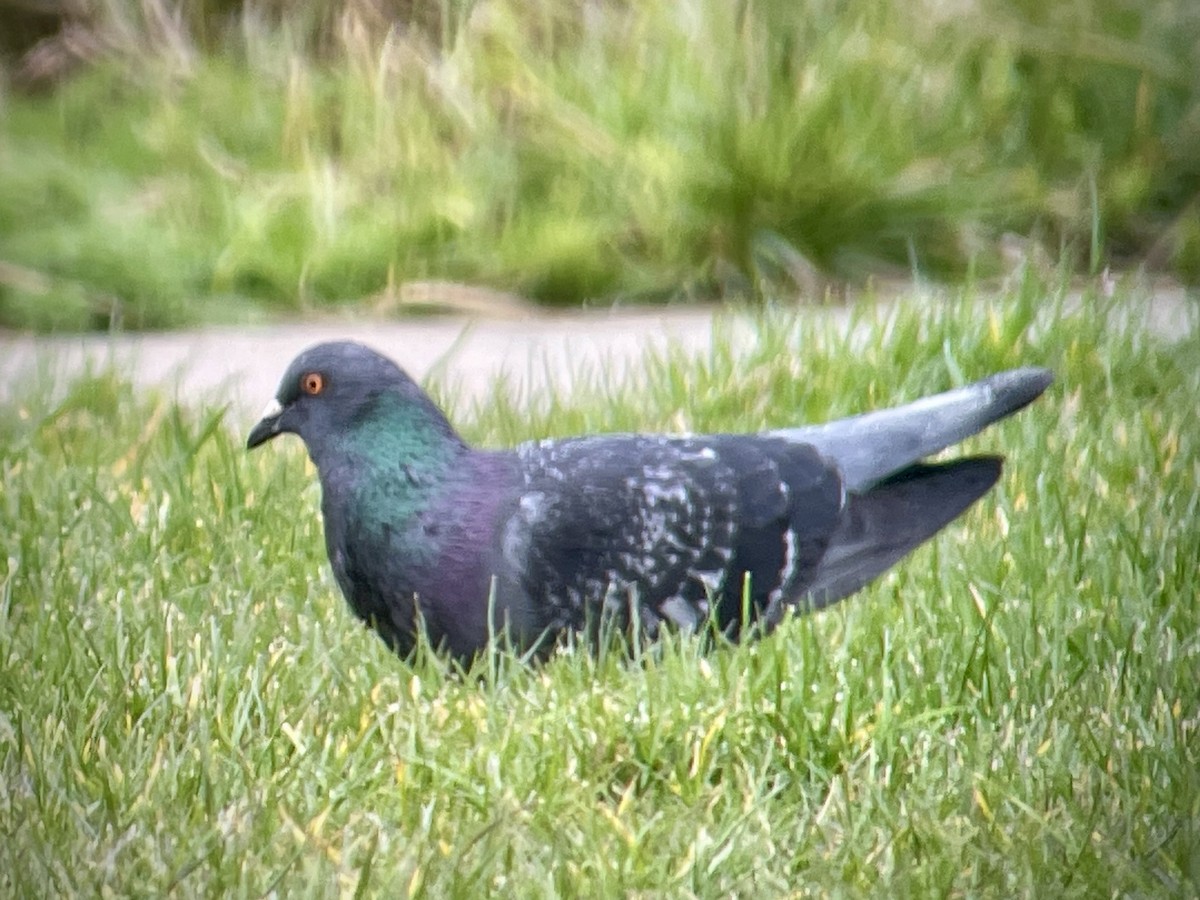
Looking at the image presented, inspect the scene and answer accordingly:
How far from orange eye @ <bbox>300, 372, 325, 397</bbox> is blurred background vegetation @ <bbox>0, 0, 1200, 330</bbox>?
8.75ft

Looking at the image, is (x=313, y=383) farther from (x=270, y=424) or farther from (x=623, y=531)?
(x=623, y=531)

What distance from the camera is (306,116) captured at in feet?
23.2

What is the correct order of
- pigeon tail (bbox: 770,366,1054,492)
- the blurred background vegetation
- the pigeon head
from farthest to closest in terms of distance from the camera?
the blurred background vegetation, pigeon tail (bbox: 770,366,1054,492), the pigeon head

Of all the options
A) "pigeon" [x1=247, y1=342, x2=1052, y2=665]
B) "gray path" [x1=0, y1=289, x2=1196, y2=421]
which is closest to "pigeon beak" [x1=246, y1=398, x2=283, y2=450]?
"pigeon" [x1=247, y1=342, x2=1052, y2=665]

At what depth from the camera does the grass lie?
2.61m

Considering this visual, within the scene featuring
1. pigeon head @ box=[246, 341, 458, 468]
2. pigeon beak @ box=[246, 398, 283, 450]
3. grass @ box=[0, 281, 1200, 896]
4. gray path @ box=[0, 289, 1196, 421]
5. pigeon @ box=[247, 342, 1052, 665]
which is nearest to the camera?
grass @ box=[0, 281, 1200, 896]

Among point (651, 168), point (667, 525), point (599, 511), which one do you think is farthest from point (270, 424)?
point (651, 168)

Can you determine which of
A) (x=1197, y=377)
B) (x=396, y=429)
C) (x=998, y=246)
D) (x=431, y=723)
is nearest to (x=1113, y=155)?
(x=998, y=246)

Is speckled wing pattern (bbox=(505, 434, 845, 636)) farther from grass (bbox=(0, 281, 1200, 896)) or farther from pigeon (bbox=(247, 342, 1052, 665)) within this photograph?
grass (bbox=(0, 281, 1200, 896))

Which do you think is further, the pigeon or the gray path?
the gray path

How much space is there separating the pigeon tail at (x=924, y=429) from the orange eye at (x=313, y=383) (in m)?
0.94

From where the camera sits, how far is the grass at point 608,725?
261cm

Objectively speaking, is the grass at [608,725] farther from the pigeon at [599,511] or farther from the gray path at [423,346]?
the gray path at [423,346]

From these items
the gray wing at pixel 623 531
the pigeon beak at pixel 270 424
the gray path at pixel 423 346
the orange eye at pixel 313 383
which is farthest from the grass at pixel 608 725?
the gray path at pixel 423 346
